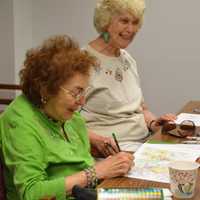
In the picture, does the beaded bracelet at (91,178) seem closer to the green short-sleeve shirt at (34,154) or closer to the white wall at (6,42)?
the green short-sleeve shirt at (34,154)

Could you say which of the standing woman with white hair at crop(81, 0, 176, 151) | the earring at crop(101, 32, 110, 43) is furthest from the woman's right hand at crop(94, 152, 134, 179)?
the earring at crop(101, 32, 110, 43)

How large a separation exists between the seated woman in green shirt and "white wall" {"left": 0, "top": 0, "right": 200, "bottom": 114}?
219cm

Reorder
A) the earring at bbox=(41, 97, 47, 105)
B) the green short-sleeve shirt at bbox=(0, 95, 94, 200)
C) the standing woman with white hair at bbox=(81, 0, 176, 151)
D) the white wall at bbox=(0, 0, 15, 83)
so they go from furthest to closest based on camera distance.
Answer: the white wall at bbox=(0, 0, 15, 83) → the standing woman with white hair at bbox=(81, 0, 176, 151) → the earring at bbox=(41, 97, 47, 105) → the green short-sleeve shirt at bbox=(0, 95, 94, 200)

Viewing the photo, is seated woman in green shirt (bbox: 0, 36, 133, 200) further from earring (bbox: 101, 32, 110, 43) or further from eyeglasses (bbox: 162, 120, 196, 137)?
earring (bbox: 101, 32, 110, 43)

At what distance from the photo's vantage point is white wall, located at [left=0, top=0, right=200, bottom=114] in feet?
11.8

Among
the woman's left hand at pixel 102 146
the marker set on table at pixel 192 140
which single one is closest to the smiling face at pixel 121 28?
the woman's left hand at pixel 102 146

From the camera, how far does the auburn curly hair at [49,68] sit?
1.45 m

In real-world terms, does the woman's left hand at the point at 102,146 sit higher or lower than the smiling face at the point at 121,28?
lower

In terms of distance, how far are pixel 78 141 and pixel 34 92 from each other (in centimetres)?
29

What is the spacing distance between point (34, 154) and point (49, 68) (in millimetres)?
289

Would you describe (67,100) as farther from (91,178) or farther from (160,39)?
(160,39)

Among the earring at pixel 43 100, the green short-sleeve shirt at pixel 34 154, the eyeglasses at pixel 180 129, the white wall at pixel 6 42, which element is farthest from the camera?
the white wall at pixel 6 42

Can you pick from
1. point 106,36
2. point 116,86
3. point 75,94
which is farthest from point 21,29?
point 75,94

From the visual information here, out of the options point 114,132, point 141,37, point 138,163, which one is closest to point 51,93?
point 138,163
